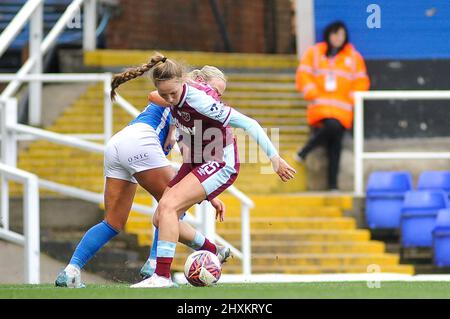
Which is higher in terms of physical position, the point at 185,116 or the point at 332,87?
the point at 332,87

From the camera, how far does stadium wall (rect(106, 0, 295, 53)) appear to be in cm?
2197

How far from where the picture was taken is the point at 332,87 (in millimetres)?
17953

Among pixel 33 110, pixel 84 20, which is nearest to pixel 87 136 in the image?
pixel 33 110

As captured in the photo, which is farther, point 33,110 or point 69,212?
point 33,110

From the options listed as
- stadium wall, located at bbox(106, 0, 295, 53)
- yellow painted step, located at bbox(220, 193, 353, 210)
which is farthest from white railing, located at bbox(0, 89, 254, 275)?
stadium wall, located at bbox(106, 0, 295, 53)

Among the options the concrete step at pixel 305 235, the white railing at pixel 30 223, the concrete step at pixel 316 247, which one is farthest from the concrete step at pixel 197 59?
the white railing at pixel 30 223

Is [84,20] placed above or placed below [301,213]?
above

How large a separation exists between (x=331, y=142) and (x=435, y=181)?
5.66 ft

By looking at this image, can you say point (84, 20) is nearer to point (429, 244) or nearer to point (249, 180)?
point (249, 180)

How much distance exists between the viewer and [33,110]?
18188 millimetres

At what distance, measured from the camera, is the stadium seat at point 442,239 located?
607 inches

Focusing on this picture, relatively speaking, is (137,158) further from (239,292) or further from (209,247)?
(239,292)

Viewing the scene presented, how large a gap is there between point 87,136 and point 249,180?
2.34m

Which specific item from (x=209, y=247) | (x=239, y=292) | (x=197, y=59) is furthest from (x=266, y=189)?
(x=239, y=292)
